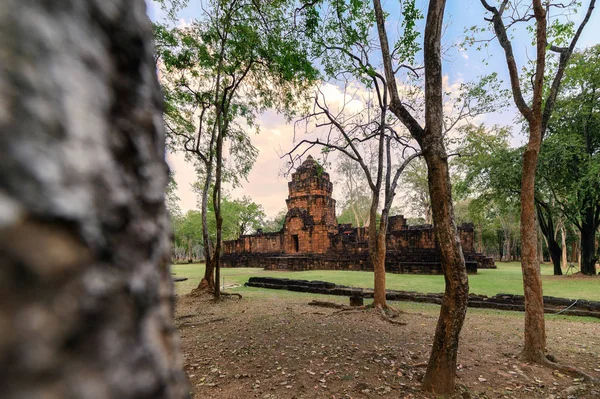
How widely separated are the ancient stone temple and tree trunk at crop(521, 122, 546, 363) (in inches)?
443

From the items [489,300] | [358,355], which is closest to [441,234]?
[358,355]

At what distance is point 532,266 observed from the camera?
388 centimetres

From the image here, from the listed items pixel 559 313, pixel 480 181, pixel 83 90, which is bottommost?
pixel 559 313

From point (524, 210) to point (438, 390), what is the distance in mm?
2784

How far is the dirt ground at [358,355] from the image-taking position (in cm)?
327

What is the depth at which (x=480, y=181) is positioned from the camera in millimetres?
14672

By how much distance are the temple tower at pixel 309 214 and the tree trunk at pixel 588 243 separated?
46.9ft

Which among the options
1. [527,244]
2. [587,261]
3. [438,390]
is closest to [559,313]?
[527,244]

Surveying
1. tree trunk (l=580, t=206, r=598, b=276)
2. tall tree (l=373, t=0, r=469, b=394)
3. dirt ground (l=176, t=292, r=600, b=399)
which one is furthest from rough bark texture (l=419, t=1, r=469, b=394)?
tree trunk (l=580, t=206, r=598, b=276)

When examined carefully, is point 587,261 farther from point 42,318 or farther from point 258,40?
point 42,318

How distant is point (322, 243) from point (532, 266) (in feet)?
58.8

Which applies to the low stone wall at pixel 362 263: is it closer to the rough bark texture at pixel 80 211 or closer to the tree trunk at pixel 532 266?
the tree trunk at pixel 532 266

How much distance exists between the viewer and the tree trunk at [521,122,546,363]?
3.89 meters

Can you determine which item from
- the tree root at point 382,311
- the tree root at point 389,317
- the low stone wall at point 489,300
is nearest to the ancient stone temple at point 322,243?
the low stone wall at point 489,300
